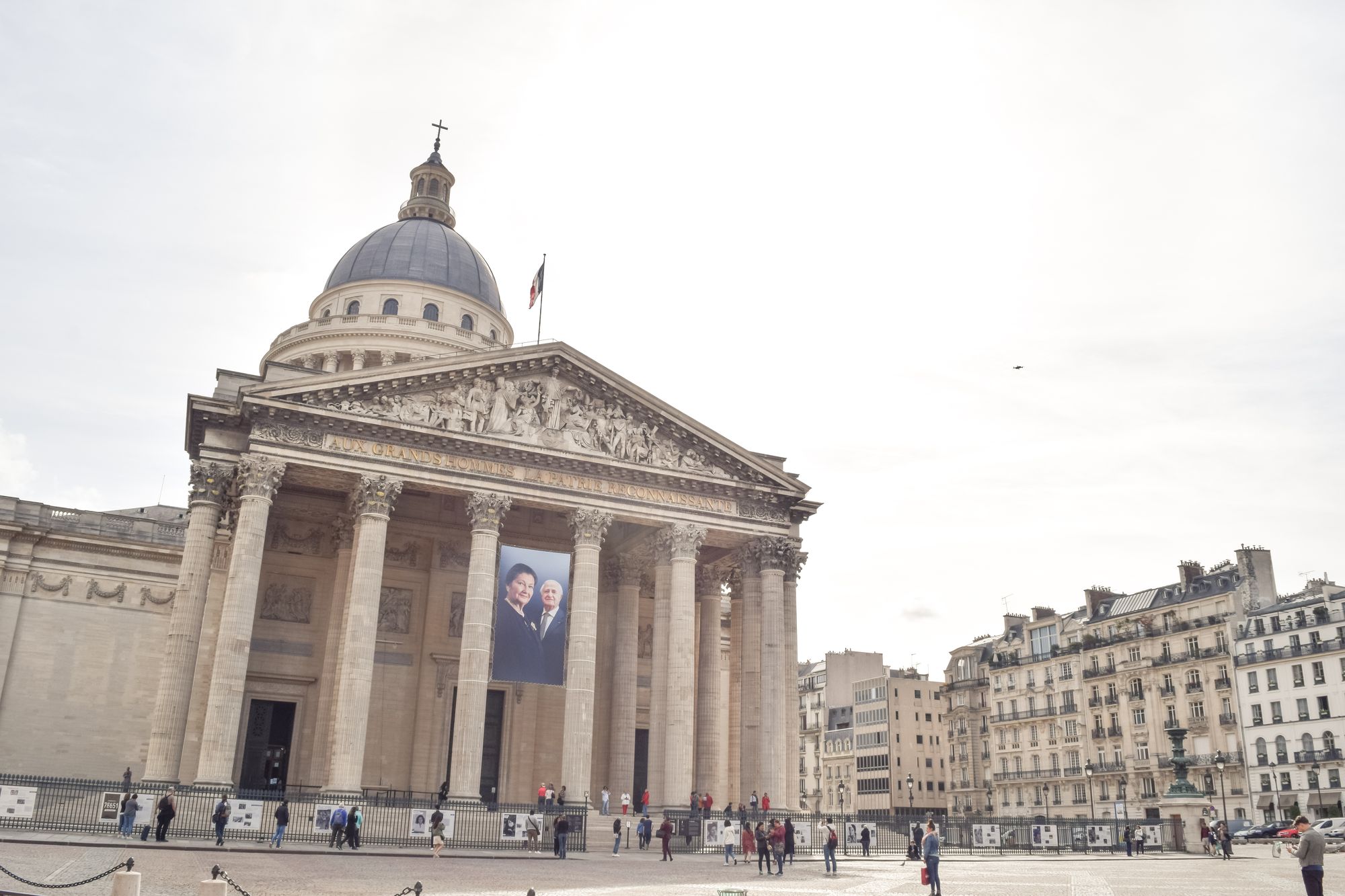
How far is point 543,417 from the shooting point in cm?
3881

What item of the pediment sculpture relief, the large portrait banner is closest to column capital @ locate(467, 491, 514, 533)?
the large portrait banner

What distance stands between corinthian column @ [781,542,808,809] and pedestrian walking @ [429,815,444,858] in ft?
45.9

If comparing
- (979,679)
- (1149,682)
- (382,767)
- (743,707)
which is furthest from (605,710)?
(979,679)

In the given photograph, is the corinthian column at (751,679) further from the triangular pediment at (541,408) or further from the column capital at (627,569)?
the column capital at (627,569)

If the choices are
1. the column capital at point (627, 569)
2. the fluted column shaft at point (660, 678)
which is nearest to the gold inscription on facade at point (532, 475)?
the fluted column shaft at point (660, 678)

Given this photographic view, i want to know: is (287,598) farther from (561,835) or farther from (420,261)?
(420,261)

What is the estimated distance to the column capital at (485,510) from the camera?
120 ft

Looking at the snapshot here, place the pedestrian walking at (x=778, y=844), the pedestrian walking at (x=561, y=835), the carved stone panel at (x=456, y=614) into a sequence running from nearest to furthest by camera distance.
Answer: the pedestrian walking at (x=778, y=844) → the pedestrian walking at (x=561, y=835) → the carved stone panel at (x=456, y=614)

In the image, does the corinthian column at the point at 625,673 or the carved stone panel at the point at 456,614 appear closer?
the corinthian column at the point at 625,673

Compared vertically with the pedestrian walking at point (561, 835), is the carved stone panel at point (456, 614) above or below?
above

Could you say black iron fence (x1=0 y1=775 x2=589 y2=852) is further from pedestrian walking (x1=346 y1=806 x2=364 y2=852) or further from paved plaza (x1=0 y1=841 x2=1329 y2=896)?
paved plaza (x1=0 y1=841 x2=1329 y2=896)

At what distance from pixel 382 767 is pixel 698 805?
11415 mm

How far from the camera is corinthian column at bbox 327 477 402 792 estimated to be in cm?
3278

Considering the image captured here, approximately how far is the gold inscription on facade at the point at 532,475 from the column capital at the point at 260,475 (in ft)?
5.77
